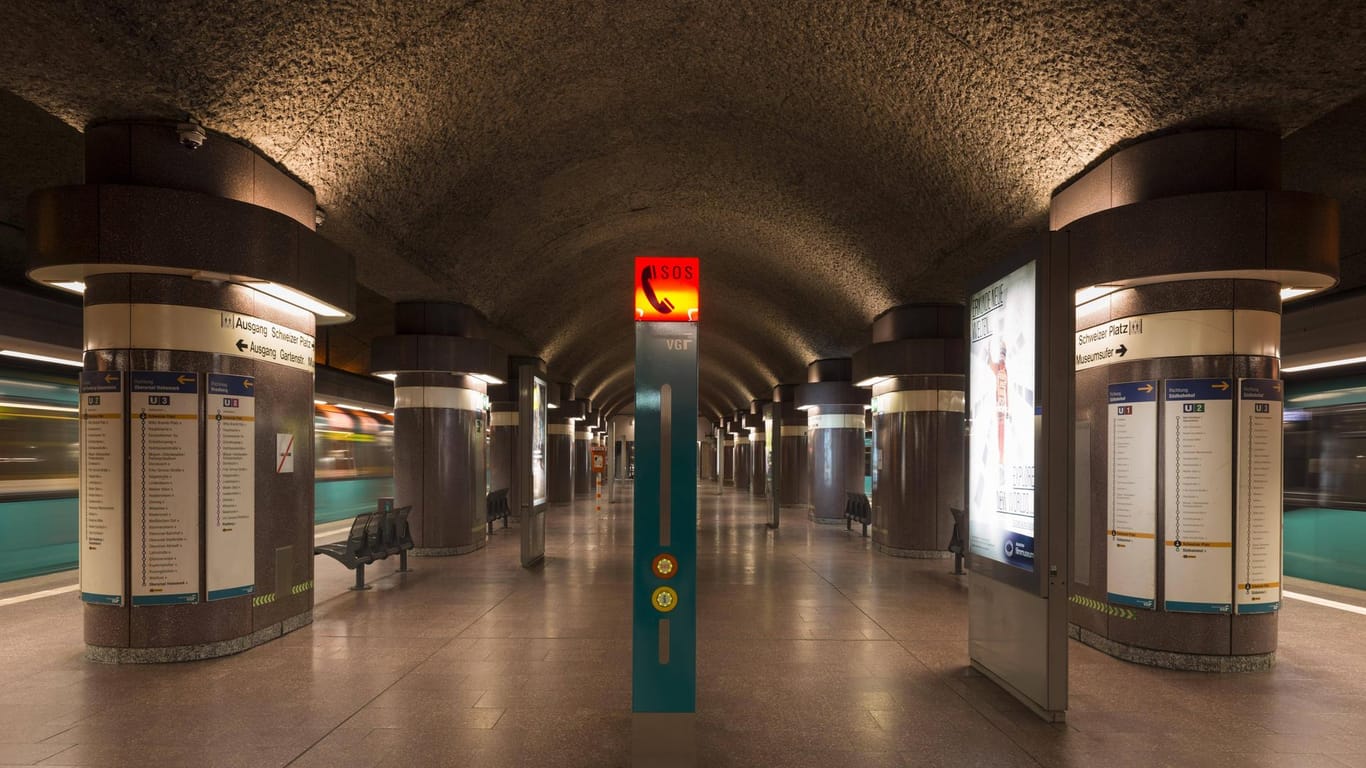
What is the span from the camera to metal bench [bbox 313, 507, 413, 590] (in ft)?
31.9

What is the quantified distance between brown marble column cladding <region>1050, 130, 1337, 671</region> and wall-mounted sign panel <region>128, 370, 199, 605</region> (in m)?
7.62

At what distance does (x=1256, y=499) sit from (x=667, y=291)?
5.51m

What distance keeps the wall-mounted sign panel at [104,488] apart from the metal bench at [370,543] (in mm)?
2704

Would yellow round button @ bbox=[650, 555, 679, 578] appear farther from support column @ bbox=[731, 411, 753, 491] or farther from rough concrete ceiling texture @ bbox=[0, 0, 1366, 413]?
support column @ bbox=[731, 411, 753, 491]

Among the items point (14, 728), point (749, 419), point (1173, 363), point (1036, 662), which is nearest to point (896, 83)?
point (1173, 363)

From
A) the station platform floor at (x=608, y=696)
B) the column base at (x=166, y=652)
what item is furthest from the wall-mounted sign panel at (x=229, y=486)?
the station platform floor at (x=608, y=696)

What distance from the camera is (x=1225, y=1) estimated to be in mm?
5117

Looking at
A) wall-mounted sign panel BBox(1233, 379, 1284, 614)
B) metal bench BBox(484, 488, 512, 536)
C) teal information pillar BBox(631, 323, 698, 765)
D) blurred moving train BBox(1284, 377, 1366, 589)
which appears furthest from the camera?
metal bench BBox(484, 488, 512, 536)

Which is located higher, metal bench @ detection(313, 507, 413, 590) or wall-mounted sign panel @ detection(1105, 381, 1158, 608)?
wall-mounted sign panel @ detection(1105, 381, 1158, 608)

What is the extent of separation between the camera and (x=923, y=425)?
43.2 feet

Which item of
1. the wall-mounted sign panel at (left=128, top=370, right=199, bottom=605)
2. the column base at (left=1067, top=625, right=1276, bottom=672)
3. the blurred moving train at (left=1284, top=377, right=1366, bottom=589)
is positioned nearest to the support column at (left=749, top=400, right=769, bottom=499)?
the blurred moving train at (left=1284, top=377, right=1366, bottom=589)

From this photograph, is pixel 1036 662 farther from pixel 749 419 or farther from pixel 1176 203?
pixel 749 419

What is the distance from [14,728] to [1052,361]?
727 cm

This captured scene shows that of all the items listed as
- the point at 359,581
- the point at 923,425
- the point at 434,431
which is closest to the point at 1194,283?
the point at 923,425
